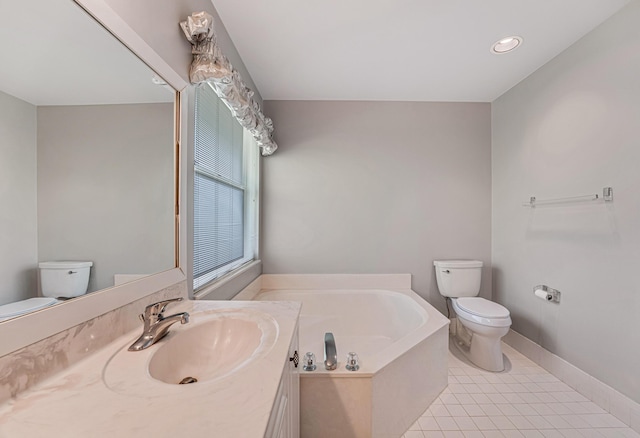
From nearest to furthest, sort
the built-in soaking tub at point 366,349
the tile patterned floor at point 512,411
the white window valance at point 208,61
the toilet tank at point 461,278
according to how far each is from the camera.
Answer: the white window valance at point 208,61 < the built-in soaking tub at point 366,349 < the tile patterned floor at point 512,411 < the toilet tank at point 461,278

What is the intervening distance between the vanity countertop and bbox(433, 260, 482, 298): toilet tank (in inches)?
88.0

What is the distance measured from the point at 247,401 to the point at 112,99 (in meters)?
0.94

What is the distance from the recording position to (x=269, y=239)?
8.85 ft

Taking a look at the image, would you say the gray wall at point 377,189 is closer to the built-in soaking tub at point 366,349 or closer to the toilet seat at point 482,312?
the built-in soaking tub at point 366,349

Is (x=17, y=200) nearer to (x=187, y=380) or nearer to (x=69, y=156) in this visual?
(x=69, y=156)

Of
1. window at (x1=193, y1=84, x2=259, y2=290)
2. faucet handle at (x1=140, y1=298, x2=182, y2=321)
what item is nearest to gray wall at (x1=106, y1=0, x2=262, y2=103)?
window at (x1=193, y1=84, x2=259, y2=290)

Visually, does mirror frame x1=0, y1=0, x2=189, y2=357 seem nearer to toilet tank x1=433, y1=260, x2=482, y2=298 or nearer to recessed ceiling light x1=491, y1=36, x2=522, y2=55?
recessed ceiling light x1=491, y1=36, x2=522, y2=55

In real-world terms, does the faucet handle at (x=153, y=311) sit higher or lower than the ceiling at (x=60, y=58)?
lower

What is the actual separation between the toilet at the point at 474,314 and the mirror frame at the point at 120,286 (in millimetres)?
2028

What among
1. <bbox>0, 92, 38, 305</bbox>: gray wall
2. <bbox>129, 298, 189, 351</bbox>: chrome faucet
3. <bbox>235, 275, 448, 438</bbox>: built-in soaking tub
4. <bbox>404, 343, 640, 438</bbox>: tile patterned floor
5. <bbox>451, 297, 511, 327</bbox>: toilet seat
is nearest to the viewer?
<bbox>0, 92, 38, 305</bbox>: gray wall

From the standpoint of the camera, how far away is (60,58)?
703 mm

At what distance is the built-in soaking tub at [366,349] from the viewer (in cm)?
129

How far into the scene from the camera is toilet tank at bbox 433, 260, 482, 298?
98.3 inches

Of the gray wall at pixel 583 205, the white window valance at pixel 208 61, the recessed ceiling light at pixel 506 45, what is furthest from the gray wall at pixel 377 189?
the white window valance at pixel 208 61
